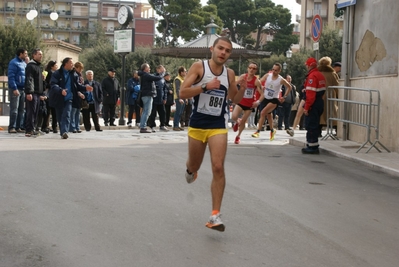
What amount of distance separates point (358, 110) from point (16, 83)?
7363 mm

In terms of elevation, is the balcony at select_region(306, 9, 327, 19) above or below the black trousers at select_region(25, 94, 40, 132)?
above

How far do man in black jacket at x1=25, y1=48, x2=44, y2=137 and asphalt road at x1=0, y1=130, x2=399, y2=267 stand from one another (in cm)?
463

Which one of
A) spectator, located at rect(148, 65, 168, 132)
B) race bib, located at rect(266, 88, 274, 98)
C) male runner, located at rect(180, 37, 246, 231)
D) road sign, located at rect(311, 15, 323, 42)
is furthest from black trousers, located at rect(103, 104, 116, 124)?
male runner, located at rect(180, 37, 246, 231)

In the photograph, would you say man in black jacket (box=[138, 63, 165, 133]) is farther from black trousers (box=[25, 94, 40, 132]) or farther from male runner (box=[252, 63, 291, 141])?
black trousers (box=[25, 94, 40, 132])

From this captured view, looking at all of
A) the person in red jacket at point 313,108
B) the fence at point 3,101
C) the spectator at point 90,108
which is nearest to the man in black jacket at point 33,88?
the spectator at point 90,108

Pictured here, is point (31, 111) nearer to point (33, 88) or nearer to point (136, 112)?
point (33, 88)

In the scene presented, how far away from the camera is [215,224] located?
6957mm

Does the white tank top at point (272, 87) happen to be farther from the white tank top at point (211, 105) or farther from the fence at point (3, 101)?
the fence at point (3, 101)

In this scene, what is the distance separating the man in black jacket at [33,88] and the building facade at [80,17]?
391 feet

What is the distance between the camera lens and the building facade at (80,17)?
138 metres

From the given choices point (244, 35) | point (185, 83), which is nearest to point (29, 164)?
point (185, 83)

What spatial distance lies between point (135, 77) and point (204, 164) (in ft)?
45.9

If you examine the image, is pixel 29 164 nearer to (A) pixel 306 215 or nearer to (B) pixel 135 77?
(A) pixel 306 215

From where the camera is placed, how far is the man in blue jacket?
18234 mm
